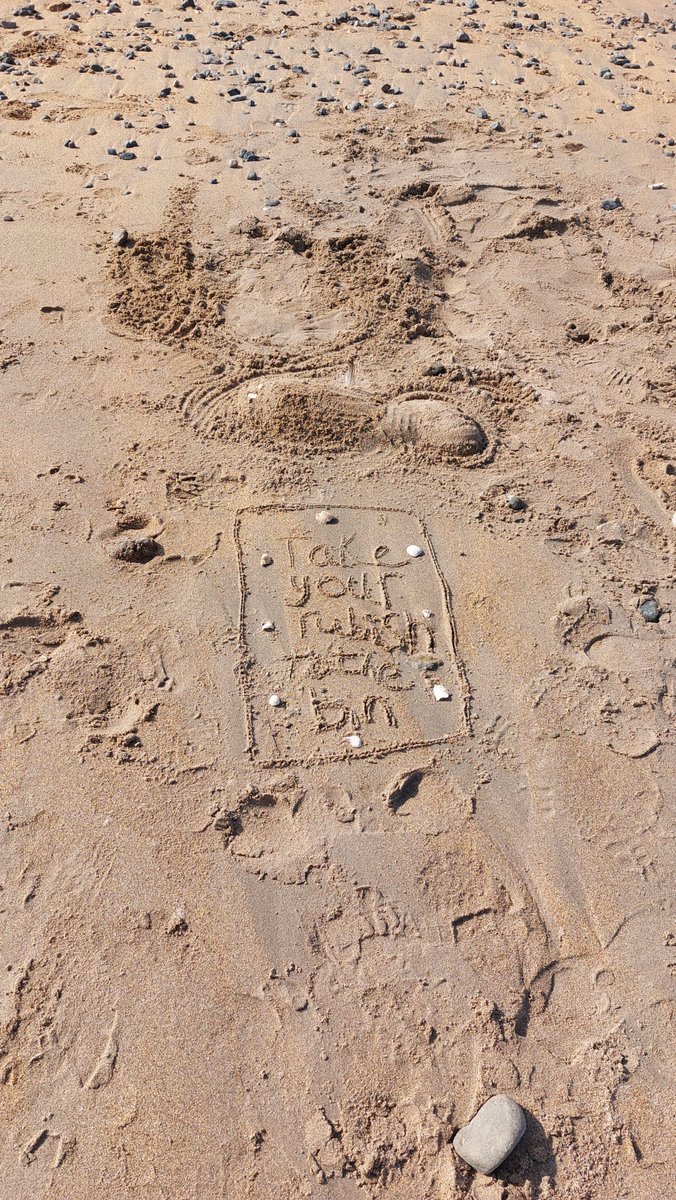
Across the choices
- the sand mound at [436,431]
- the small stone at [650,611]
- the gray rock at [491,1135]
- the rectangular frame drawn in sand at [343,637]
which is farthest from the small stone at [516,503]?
the gray rock at [491,1135]

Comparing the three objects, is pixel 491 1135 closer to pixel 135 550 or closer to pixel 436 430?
pixel 135 550

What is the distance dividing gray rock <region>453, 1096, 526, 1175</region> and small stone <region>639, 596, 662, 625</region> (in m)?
2.03

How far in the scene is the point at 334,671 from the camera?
3.29 m

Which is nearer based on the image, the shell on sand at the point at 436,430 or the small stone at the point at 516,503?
the small stone at the point at 516,503

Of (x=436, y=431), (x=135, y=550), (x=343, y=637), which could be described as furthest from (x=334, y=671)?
(x=436, y=431)

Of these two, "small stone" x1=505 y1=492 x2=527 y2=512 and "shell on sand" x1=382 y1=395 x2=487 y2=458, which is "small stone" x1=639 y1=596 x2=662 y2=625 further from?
"shell on sand" x1=382 y1=395 x2=487 y2=458

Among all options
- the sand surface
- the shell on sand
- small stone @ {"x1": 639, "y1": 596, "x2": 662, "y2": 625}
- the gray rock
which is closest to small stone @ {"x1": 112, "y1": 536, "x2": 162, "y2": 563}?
the sand surface

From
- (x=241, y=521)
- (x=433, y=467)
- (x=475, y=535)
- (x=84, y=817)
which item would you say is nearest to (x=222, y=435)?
(x=241, y=521)

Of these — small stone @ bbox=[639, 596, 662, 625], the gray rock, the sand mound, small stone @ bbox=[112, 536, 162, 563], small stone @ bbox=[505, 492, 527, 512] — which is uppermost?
the sand mound

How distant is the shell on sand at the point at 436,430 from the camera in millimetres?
4152

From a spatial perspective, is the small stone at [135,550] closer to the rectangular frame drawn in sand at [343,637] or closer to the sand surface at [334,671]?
the sand surface at [334,671]

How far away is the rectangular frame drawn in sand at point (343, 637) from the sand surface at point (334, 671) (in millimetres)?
15

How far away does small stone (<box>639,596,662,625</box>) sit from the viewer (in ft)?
11.6

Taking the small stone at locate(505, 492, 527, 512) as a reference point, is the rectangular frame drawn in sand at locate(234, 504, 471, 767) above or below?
below
